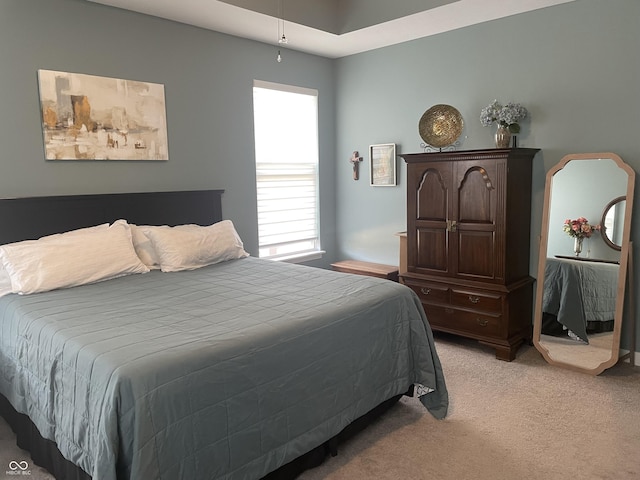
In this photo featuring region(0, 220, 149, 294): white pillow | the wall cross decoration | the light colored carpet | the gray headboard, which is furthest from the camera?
the wall cross decoration

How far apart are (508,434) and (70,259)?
2.59 meters

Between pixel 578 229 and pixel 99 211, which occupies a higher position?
pixel 99 211

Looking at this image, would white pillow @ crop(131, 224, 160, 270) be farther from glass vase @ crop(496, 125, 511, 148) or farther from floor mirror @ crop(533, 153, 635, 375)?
floor mirror @ crop(533, 153, 635, 375)

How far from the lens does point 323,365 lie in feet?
7.21

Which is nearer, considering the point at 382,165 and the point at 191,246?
the point at 191,246

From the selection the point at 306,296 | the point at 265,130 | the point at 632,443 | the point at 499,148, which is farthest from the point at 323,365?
the point at 265,130

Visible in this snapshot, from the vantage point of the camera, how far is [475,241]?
3590mm

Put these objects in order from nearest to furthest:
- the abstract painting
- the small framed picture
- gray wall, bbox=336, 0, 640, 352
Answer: the abstract painting < gray wall, bbox=336, 0, 640, 352 < the small framed picture

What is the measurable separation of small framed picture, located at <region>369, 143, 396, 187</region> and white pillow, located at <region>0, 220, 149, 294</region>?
242 cm

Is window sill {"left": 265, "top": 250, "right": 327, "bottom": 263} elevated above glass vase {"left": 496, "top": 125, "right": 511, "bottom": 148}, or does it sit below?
below

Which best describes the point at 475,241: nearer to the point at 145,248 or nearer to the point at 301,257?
the point at 301,257

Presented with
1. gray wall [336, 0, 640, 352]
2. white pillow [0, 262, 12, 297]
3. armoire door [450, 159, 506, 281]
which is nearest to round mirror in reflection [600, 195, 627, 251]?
gray wall [336, 0, 640, 352]

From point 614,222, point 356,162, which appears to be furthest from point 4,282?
point 614,222

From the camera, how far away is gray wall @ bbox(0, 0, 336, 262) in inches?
120
